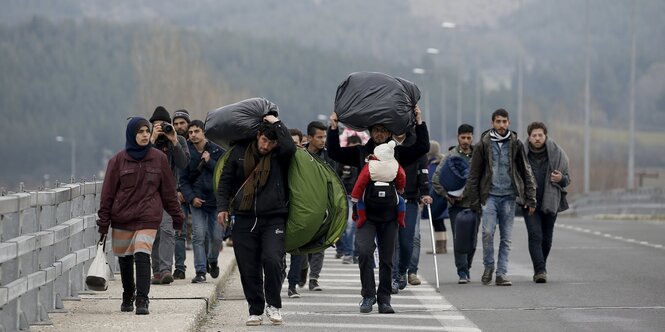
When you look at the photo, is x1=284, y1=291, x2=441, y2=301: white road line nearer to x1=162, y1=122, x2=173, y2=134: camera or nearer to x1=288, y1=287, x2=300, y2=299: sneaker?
x1=288, y1=287, x2=300, y2=299: sneaker

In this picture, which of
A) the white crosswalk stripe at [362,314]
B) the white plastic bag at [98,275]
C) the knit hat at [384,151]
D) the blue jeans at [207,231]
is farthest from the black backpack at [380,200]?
the blue jeans at [207,231]

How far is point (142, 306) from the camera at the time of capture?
14.8 meters

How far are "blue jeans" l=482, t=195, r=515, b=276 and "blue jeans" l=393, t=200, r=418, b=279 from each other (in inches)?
64.4

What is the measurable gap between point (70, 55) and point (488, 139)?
171 m

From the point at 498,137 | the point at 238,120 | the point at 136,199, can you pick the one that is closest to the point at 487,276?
the point at 498,137

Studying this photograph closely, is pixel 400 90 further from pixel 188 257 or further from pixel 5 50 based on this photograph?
pixel 5 50

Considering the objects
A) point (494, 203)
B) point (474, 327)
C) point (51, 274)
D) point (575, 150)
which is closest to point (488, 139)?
point (494, 203)

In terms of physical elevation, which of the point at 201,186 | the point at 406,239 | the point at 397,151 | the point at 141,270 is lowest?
the point at 141,270

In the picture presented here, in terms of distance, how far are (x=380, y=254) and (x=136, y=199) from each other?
7.91ft

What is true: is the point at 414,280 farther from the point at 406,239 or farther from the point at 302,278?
the point at 406,239

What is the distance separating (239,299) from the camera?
1784 cm

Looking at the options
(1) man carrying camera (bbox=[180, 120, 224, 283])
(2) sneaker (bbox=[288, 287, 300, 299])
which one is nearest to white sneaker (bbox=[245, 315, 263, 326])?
(2) sneaker (bbox=[288, 287, 300, 299])

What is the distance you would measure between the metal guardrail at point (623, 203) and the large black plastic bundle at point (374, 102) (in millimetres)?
33256

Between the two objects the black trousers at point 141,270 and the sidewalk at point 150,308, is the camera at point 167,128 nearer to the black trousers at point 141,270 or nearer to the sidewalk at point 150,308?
the sidewalk at point 150,308
